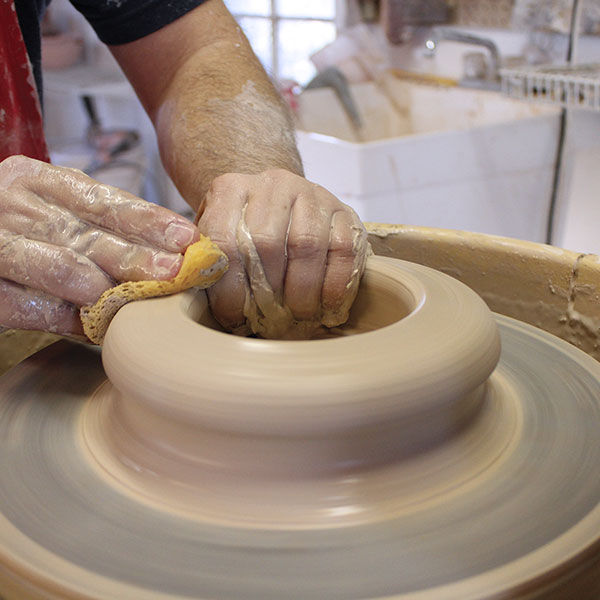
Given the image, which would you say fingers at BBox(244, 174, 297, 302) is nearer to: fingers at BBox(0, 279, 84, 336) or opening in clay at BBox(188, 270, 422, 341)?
opening in clay at BBox(188, 270, 422, 341)

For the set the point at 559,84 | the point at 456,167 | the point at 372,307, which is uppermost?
the point at 559,84

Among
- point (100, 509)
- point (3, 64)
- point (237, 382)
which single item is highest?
point (3, 64)

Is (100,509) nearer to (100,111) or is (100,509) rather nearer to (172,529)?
(172,529)

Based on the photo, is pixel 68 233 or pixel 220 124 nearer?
pixel 68 233

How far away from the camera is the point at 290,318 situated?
0.80m

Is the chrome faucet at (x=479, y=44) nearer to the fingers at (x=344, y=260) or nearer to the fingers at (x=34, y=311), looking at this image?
the fingers at (x=344, y=260)

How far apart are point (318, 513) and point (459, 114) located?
6.03ft

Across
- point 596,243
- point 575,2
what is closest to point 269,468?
point 596,243

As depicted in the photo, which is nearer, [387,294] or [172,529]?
[172,529]

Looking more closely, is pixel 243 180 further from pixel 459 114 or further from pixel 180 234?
pixel 459 114

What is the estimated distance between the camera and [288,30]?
323 centimetres

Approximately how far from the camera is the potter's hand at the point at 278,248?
712 millimetres

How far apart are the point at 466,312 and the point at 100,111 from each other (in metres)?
4.21

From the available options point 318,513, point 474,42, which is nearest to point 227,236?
point 318,513
